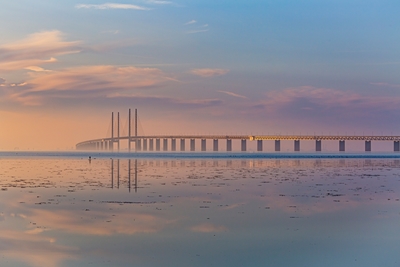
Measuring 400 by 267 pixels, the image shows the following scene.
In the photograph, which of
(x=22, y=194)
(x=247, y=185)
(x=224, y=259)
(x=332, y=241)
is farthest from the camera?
(x=247, y=185)

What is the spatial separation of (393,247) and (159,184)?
1878 centimetres

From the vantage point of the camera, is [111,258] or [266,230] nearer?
[111,258]

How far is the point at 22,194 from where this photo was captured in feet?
83.3

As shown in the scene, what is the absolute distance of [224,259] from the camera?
12.5 meters

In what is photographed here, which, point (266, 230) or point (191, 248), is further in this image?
point (266, 230)

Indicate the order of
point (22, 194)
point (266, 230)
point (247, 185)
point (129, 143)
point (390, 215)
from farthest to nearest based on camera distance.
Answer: point (129, 143), point (247, 185), point (22, 194), point (390, 215), point (266, 230)

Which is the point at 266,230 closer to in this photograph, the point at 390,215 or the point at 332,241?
the point at 332,241

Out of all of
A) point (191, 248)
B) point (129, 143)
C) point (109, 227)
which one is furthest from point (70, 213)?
point (129, 143)

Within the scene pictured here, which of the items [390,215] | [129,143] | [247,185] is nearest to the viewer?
[390,215]

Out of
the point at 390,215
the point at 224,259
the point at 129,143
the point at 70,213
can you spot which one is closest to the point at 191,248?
the point at 224,259

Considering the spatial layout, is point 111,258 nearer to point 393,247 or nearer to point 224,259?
point 224,259

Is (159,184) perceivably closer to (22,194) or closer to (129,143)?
(22,194)

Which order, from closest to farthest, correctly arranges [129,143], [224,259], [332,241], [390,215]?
[224,259] < [332,241] < [390,215] < [129,143]

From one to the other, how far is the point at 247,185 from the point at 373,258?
18132 millimetres
